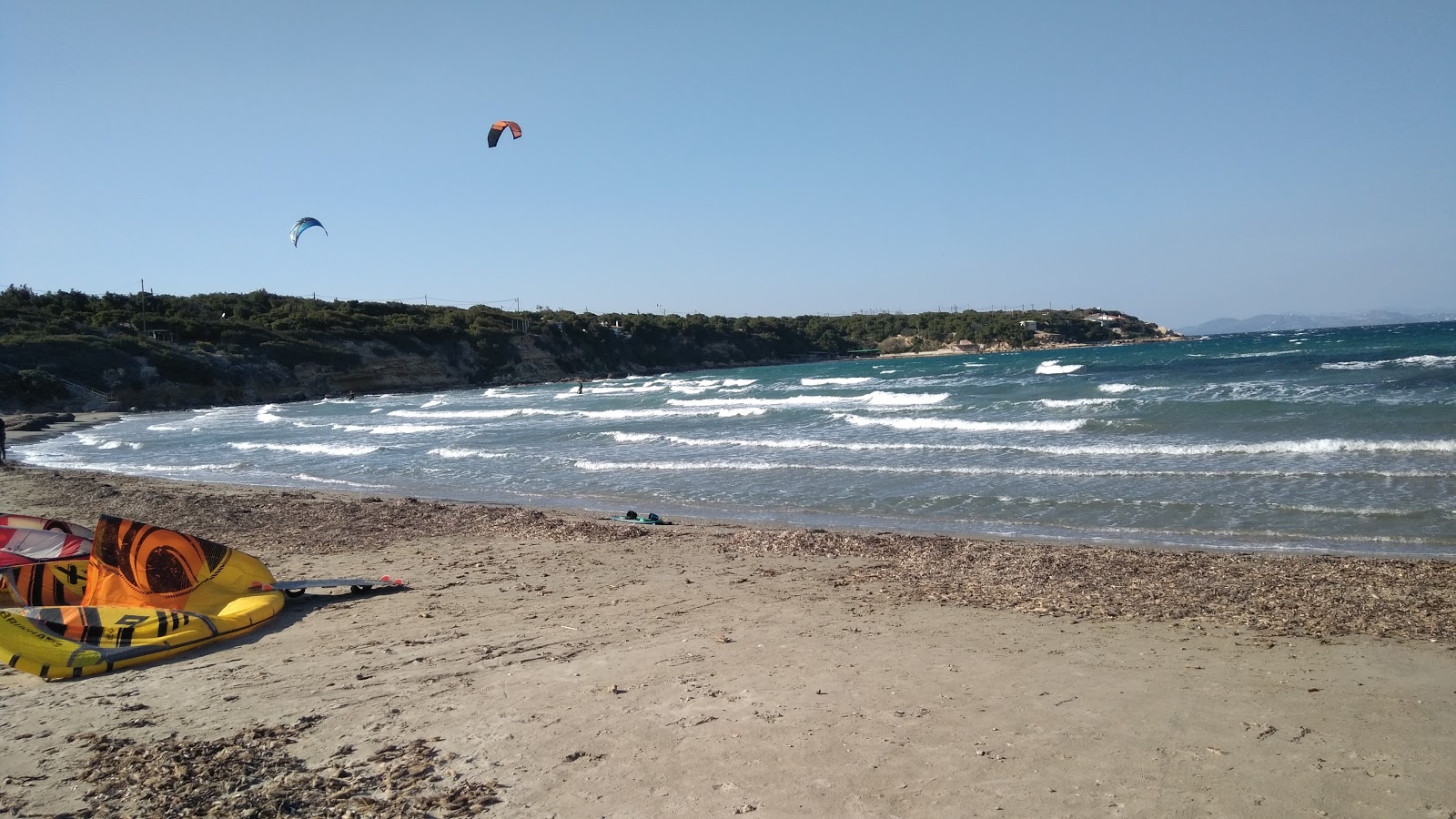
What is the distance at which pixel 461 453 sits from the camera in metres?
22.1

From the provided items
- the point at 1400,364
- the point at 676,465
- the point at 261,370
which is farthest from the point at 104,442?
the point at 1400,364

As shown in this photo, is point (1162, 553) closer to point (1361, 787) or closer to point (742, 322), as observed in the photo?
point (1361, 787)

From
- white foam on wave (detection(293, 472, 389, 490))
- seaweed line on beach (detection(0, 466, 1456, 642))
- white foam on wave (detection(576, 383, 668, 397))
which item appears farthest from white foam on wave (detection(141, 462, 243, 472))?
white foam on wave (detection(576, 383, 668, 397))

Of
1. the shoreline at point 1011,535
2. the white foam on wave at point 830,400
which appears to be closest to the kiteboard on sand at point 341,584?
the shoreline at point 1011,535

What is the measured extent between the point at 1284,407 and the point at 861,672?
67.5ft

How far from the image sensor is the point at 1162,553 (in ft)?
30.4

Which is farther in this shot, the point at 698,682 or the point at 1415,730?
the point at 698,682

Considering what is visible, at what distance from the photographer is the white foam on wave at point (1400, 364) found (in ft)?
111

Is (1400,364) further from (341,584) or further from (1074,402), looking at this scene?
(341,584)

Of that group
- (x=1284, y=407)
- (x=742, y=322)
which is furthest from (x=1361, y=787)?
(x=742, y=322)

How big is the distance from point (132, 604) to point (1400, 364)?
142ft

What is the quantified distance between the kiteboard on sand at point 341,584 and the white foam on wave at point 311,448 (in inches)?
604

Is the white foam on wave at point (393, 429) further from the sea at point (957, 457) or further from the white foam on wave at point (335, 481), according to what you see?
the white foam on wave at point (335, 481)

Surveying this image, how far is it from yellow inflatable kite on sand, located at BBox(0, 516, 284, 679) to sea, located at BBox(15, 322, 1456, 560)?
6.74 metres
